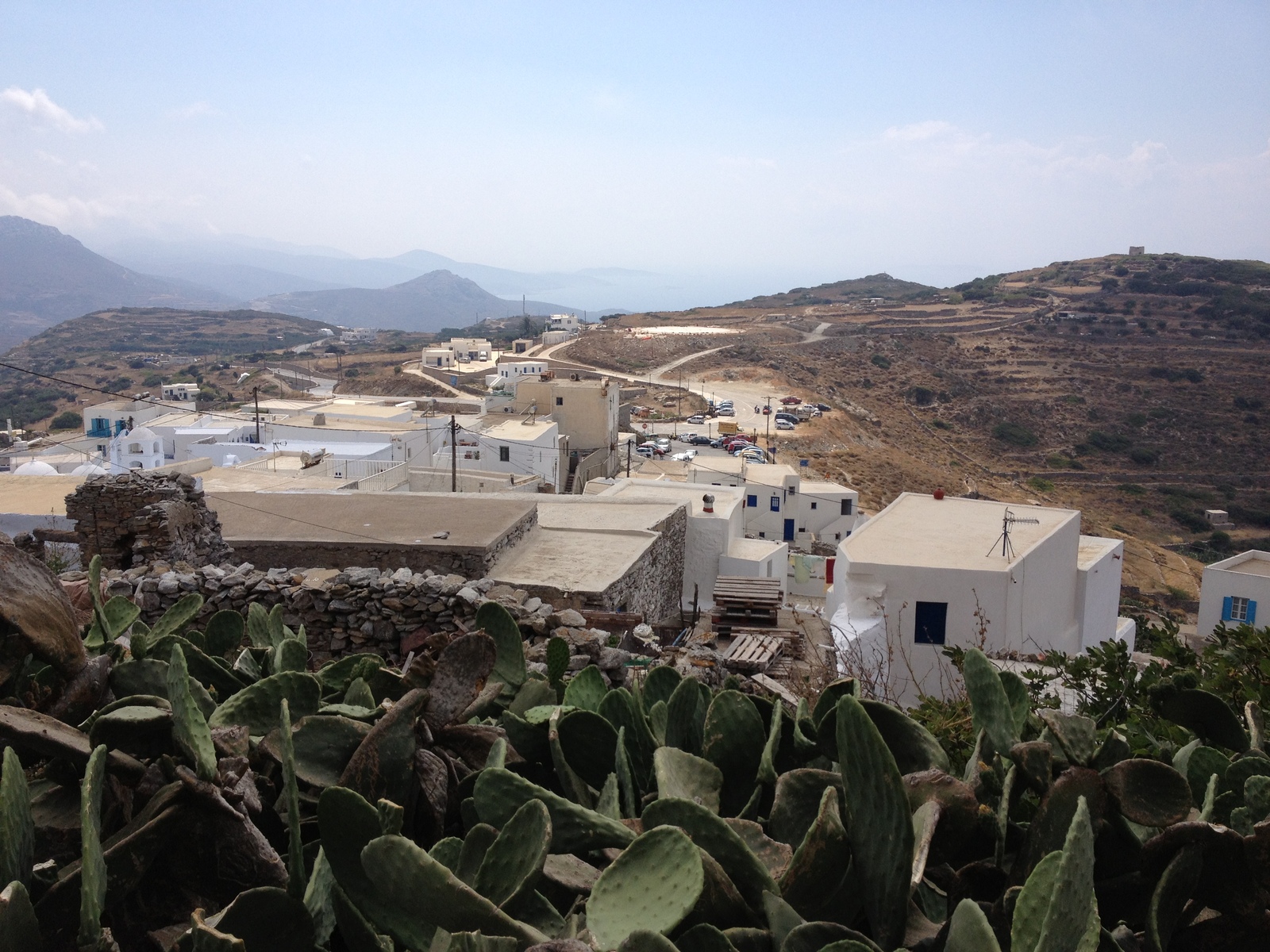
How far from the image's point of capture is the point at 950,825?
1.92 metres

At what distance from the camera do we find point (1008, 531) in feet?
46.8

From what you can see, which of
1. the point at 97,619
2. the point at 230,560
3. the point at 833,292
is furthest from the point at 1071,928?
the point at 833,292

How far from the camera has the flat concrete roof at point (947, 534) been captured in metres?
13.0

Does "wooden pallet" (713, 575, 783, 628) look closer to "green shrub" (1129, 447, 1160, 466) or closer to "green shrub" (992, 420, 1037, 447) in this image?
"green shrub" (992, 420, 1037, 447)

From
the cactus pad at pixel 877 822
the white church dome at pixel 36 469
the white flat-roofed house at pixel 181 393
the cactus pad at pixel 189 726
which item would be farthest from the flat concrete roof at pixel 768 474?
the white flat-roofed house at pixel 181 393

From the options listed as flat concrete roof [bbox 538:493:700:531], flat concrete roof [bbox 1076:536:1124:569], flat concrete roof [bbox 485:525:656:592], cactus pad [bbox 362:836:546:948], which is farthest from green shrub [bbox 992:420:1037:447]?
cactus pad [bbox 362:836:546:948]

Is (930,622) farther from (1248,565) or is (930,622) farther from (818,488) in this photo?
(818,488)

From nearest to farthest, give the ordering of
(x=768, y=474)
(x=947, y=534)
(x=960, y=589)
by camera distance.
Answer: (x=960, y=589)
(x=947, y=534)
(x=768, y=474)

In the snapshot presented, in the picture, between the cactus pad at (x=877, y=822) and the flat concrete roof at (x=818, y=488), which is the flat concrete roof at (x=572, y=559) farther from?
the flat concrete roof at (x=818, y=488)

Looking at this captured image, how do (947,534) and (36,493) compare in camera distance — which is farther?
(36,493)

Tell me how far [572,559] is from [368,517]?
2.38m

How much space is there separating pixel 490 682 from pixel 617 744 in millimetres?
622

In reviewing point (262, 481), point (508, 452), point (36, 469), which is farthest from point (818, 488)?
point (36, 469)

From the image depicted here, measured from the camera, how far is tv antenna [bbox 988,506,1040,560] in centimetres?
1309
